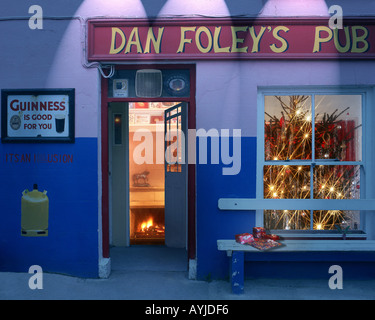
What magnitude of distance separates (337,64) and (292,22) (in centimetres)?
80

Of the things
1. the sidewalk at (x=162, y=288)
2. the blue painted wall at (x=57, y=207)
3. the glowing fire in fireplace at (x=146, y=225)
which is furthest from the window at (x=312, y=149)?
the glowing fire in fireplace at (x=146, y=225)

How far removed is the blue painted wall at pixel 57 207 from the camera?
4.55 meters

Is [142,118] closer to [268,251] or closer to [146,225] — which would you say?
[146,225]

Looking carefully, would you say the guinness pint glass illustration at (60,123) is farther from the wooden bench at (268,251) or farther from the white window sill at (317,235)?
the white window sill at (317,235)

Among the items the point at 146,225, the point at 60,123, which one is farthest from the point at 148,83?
the point at 146,225

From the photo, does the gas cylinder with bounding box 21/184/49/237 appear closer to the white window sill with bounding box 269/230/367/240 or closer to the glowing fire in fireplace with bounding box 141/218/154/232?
the glowing fire in fireplace with bounding box 141/218/154/232

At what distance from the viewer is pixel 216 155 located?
177 inches

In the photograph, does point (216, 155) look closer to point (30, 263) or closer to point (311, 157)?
point (311, 157)

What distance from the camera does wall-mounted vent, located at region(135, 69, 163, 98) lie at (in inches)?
185

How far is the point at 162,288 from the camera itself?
14.1ft

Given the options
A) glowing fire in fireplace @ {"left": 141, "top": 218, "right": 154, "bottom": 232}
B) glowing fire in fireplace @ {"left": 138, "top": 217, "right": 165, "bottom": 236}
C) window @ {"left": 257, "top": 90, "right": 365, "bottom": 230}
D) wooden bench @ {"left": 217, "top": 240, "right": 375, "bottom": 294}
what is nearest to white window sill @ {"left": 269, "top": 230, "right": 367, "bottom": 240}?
window @ {"left": 257, "top": 90, "right": 365, "bottom": 230}
